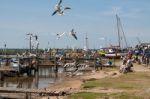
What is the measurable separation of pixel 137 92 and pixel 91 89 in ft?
14.7

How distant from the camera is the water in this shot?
48419mm

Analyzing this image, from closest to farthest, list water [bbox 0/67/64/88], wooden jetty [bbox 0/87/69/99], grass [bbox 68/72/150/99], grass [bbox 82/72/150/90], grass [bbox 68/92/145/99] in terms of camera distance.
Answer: grass [bbox 68/92/145/99] < grass [bbox 68/72/150/99] < wooden jetty [bbox 0/87/69/99] < grass [bbox 82/72/150/90] < water [bbox 0/67/64/88]

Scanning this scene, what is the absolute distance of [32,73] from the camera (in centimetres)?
6334

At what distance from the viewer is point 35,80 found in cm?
5309

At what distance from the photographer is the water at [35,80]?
48419mm

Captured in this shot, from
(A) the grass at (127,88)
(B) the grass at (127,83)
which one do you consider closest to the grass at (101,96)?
(A) the grass at (127,88)

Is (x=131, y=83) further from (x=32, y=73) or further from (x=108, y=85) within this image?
(x=32, y=73)

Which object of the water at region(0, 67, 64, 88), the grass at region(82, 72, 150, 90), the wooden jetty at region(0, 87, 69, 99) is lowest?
the water at region(0, 67, 64, 88)

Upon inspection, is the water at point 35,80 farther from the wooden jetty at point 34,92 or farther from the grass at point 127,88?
the wooden jetty at point 34,92

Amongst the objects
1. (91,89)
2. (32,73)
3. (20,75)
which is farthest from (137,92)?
(32,73)

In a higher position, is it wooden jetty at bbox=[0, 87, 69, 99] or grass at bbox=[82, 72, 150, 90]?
grass at bbox=[82, 72, 150, 90]

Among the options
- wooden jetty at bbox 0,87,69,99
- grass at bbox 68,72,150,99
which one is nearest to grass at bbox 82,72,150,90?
grass at bbox 68,72,150,99

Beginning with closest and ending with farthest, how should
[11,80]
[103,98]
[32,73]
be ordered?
[103,98] < [11,80] < [32,73]

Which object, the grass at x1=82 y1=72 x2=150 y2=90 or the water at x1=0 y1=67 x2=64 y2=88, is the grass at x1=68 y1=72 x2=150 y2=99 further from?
the water at x1=0 y1=67 x2=64 y2=88
